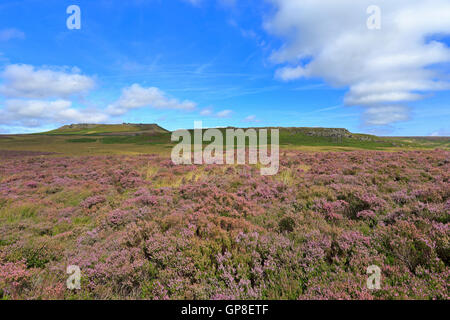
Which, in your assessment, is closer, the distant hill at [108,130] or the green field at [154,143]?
the green field at [154,143]

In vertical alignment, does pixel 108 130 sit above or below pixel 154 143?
above

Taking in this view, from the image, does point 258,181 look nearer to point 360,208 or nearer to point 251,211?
point 251,211

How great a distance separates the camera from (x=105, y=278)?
12.2 feet

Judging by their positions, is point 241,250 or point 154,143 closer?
point 241,250

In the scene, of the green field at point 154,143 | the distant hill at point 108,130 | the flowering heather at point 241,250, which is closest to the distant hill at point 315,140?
the green field at point 154,143

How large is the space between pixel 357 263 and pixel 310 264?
0.79 metres

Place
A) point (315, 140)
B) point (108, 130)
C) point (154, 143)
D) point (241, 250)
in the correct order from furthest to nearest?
point (108, 130)
point (315, 140)
point (154, 143)
point (241, 250)

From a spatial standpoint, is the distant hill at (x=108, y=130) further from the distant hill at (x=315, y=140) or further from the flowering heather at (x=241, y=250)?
the flowering heather at (x=241, y=250)

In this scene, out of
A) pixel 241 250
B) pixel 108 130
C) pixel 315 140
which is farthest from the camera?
pixel 108 130

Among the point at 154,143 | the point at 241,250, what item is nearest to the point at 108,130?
the point at 154,143

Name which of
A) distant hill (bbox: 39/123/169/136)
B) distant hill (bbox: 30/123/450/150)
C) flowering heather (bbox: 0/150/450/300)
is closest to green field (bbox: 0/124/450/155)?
distant hill (bbox: 30/123/450/150)

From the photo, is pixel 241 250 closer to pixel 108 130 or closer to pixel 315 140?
pixel 315 140
